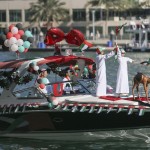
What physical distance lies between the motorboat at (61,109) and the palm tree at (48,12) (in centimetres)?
8391

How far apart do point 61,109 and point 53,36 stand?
2.53 m

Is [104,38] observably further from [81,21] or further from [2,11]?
[2,11]

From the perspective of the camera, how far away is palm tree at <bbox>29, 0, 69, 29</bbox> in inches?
3989

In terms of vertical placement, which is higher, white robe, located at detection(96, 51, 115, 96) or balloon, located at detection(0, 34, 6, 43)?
balloon, located at detection(0, 34, 6, 43)

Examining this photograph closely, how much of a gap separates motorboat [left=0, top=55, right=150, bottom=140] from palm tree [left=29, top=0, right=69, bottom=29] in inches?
3303

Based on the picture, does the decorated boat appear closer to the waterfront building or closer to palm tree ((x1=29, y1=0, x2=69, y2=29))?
the waterfront building

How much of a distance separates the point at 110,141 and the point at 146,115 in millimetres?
1602

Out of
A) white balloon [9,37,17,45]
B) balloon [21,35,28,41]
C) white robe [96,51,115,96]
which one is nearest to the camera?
white balloon [9,37,17,45]

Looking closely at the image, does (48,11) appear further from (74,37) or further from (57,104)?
(57,104)

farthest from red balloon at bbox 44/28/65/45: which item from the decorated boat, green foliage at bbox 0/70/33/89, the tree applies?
the tree

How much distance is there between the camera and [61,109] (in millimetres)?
16719

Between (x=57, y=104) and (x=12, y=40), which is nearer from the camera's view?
(x=57, y=104)

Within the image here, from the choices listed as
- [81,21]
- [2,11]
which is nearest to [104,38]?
[81,21]

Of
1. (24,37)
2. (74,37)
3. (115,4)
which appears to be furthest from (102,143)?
(115,4)
